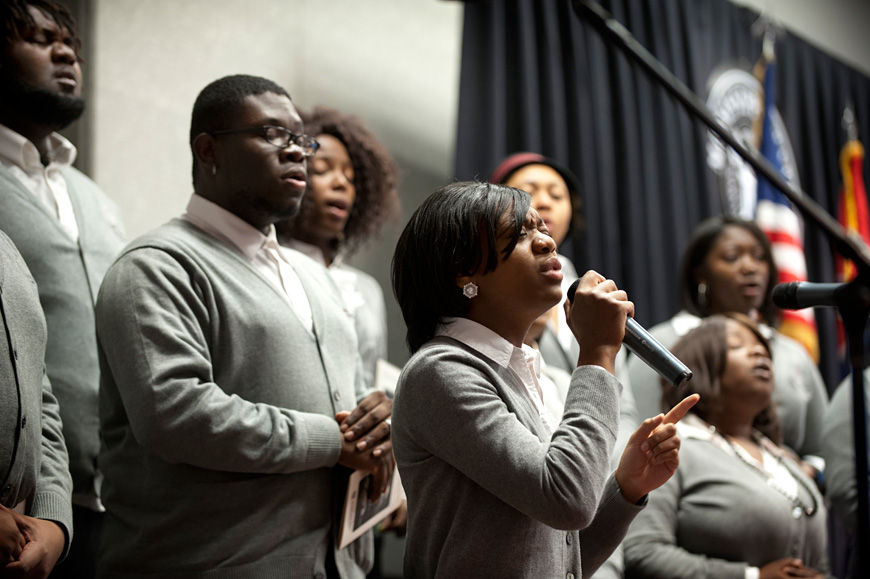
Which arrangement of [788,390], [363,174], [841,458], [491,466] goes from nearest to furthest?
[491,466] < [841,458] < [788,390] < [363,174]

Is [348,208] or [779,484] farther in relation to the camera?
[348,208]

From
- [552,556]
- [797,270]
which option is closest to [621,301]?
[552,556]

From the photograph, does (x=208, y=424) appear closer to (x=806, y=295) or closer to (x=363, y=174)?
(x=806, y=295)

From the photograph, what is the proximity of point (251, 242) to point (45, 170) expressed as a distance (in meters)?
0.52

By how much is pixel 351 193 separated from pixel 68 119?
913 millimetres

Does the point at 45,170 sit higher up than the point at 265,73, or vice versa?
the point at 265,73

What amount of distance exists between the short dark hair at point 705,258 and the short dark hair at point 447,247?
5.93ft

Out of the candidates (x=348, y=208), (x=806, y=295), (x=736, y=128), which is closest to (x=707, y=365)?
(x=806, y=295)

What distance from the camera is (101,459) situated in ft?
5.43

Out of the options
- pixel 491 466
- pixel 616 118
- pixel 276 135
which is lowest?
pixel 491 466

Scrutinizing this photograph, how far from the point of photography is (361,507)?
1709 millimetres

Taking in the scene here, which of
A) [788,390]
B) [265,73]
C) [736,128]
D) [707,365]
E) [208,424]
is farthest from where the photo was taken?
[736,128]

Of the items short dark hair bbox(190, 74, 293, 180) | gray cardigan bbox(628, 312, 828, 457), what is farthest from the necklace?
short dark hair bbox(190, 74, 293, 180)

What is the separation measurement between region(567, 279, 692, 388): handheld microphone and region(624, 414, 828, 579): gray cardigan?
91 centimetres
